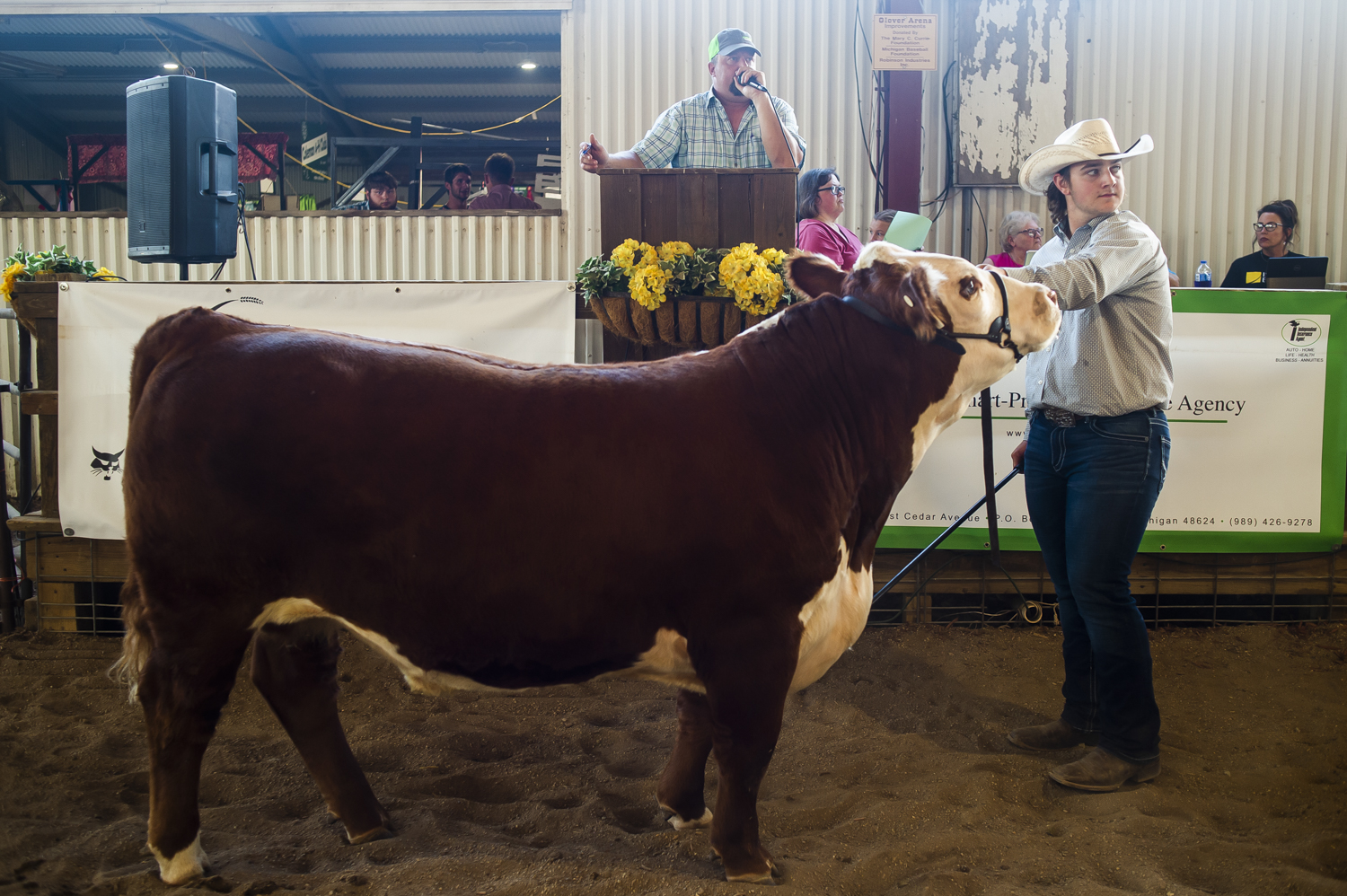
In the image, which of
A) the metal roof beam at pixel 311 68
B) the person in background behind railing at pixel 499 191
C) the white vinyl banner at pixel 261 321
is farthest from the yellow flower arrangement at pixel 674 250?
the metal roof beam at pixel 311 68

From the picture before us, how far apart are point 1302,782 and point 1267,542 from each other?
5.15ft

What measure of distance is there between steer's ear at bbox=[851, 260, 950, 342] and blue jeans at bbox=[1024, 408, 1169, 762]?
3.05 ft

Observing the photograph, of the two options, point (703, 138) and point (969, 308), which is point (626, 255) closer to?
point (703, 138)

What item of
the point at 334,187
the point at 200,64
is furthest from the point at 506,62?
the point at 200,64

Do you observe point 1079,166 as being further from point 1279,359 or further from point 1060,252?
point 1279,359

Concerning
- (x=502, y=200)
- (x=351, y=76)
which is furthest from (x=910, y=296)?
(x=351, y=76)

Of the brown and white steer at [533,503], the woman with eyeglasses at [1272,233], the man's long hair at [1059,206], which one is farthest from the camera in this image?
the woman with eyeglasses at [1272,233]

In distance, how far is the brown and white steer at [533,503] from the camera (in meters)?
1.75

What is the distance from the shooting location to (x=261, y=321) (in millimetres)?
3762

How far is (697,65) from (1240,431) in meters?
4.36

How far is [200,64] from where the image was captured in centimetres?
982

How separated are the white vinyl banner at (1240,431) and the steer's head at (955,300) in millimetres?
1896

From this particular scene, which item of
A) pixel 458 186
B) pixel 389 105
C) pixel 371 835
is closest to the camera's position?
pixel 371 835

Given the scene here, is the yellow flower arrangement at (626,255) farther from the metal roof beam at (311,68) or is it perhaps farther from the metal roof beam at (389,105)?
the metal roof beam at (389,105)
